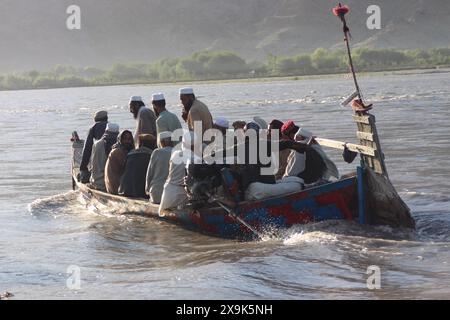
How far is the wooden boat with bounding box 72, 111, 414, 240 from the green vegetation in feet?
270

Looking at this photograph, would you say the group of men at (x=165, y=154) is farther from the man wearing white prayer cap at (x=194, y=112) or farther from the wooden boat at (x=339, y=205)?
the wooden boat at (x=339, y=205)

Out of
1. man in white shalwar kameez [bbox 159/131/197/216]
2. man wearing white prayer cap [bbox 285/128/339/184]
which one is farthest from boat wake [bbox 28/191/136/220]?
man wearing white prayer cap [bbox 285/128/339/184]

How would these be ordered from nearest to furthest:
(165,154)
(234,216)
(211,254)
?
(211,254), (234,216), (165,154)

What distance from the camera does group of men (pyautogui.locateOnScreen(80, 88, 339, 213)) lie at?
1067 centimetres

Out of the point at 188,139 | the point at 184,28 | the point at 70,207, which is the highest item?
the point at 184,28

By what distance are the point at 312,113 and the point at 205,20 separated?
153507mm

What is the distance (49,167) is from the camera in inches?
830

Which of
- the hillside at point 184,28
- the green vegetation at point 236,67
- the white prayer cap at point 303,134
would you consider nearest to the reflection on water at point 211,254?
the white prayer cap at point 303,134

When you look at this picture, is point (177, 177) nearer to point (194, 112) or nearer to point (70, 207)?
point (194, 112)

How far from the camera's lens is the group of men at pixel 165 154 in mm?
10672

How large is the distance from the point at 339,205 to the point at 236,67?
113072 millimetres

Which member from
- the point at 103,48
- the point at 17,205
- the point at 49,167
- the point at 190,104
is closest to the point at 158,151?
the point at 190,104

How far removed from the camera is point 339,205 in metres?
9.99

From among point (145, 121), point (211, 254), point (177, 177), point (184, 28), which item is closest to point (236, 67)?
point (184, 28)
